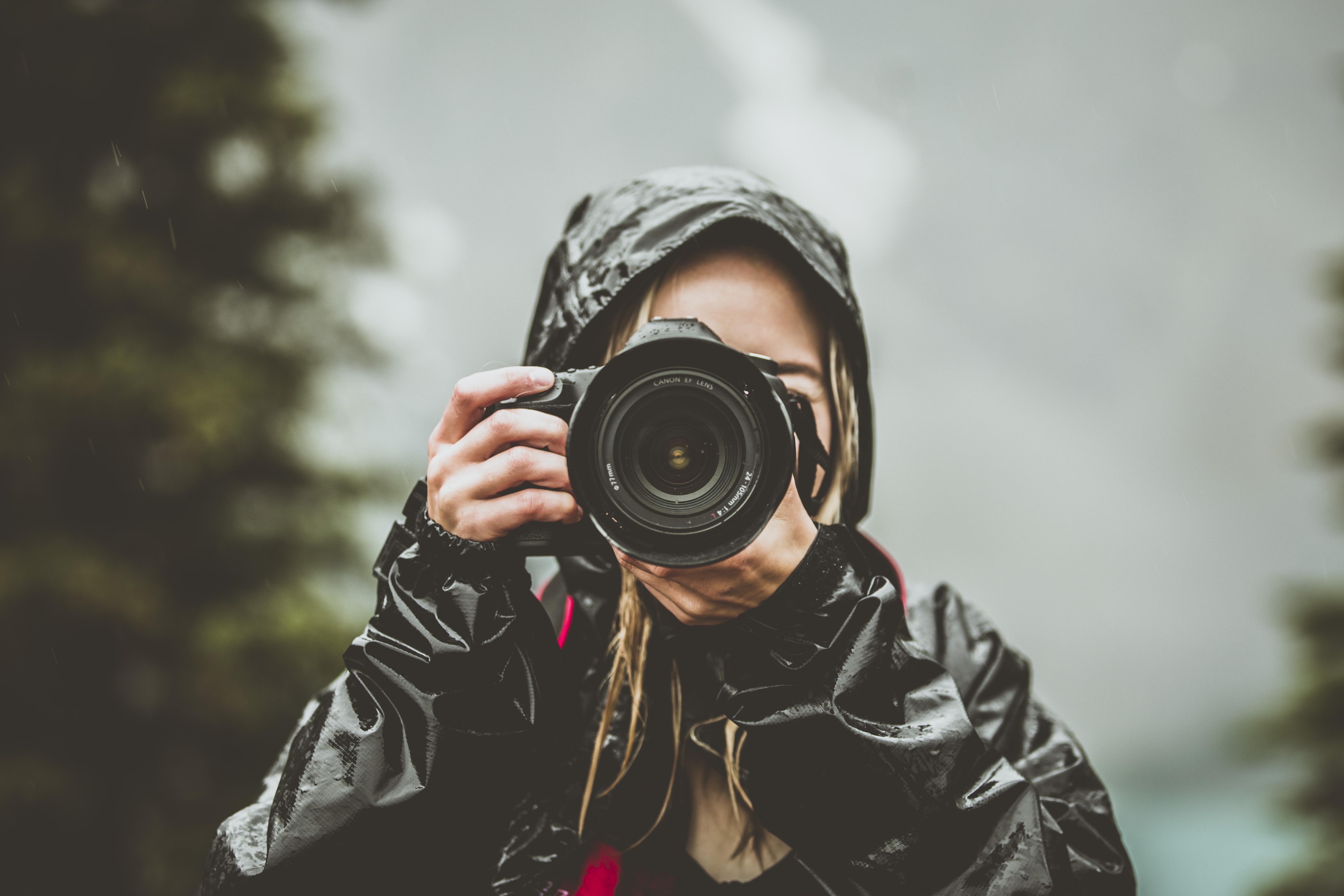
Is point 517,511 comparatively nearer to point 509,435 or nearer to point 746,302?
point 509,435

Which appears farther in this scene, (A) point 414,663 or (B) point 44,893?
(B) point 44,893

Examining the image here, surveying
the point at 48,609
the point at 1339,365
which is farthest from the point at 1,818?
the point at 1339,365

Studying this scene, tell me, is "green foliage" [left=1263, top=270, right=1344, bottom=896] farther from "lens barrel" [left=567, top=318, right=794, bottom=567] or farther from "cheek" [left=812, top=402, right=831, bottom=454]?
"lens barrel" [left=567, top=318, right=794, bottom=567]

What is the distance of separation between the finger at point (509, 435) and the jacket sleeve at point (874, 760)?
37cm

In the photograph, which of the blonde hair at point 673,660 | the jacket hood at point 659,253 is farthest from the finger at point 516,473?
the jacket hood at point 659,253

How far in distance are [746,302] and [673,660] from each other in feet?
1.97

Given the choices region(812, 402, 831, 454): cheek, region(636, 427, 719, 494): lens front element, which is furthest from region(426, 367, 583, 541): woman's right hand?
region(812, 402, 831, 454): cheek

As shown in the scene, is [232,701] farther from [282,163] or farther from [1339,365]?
[1339,365]

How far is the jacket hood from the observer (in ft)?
4.52

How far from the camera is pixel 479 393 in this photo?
1.10 metres

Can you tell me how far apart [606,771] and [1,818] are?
430 cm

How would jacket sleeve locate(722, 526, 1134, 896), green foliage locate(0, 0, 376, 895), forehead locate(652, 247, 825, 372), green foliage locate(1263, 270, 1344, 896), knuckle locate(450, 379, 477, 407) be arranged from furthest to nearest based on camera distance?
green foliage locate(0, 0, 376, 895) → green foliage locate(1263, 270, 1344, 896) → forehead locate(652, 247, 825, 372) → knuckle locate(450, 379, 477, 407) → jacket sleeve locate(722, 526, 1134, 896)

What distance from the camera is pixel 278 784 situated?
3.62ft

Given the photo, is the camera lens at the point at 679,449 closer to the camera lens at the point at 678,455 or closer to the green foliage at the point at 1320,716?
the camera lens at the point at 678,455
